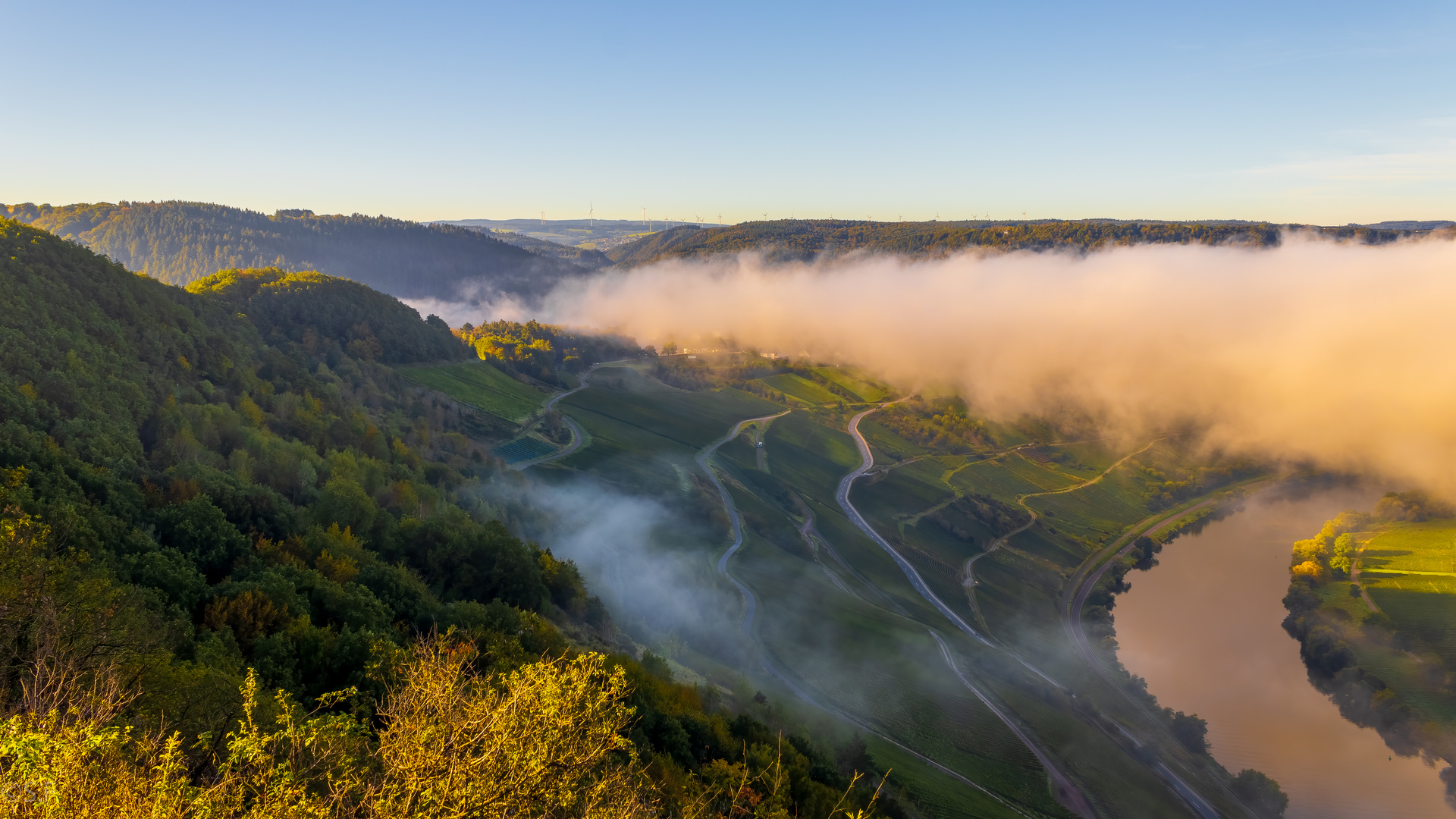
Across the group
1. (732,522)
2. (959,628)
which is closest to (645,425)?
(732,522)

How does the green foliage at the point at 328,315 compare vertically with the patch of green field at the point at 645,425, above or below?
above

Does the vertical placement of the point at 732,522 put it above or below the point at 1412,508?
above

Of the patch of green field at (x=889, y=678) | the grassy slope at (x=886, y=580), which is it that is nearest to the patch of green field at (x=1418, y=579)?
the grassy slope at (x=886, y=580)

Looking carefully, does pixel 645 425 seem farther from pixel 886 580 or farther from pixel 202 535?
pixel 202 535

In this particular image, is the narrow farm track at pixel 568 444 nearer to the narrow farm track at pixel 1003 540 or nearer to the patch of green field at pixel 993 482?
the narrow farm track at pixel 1003 540

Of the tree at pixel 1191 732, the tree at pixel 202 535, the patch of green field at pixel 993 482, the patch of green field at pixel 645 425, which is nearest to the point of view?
the tree at pixel 202 535
